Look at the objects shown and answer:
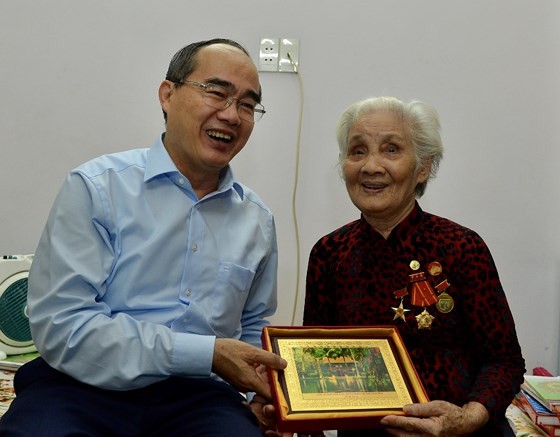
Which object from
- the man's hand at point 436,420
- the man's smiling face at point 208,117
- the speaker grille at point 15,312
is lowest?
the speaker grille at point 15,312

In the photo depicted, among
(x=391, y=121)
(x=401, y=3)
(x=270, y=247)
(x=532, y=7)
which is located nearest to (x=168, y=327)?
(x=270, y=247)

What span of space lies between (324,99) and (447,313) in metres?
1.18

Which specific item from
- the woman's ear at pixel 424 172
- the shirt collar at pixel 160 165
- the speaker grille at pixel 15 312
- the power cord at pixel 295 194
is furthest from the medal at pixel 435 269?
the speaker grille at pixel 15 312

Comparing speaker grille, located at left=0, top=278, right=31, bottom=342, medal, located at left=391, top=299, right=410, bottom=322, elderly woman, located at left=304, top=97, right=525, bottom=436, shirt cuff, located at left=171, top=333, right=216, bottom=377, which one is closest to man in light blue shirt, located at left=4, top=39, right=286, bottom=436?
shirt cuff, located at left=171, top=333, right=216, bottom=377

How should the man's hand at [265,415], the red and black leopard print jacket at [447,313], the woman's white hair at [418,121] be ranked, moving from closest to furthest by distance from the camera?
the man's hand at [265,415] < the red and black leopard print jacket at [447,313] < the woman's white hair at [418,121]

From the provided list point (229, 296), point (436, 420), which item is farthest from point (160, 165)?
point (436, 420)

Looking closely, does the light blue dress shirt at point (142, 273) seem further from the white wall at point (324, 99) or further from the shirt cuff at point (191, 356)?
the white wall at point (324, 99)

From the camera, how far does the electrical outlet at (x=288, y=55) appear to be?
2.24m

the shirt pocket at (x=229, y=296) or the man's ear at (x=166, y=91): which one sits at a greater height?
the man's ear at (x=166, y=91)

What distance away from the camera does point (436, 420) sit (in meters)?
1.13

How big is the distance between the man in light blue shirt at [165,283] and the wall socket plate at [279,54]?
2.52ft

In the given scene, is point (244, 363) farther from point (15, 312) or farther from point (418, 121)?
point (15, 312)

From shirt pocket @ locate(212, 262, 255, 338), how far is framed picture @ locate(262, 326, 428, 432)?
0.18 meters

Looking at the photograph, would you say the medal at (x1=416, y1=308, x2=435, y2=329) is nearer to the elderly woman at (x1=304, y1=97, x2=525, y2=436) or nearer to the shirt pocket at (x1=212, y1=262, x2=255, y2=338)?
the elderly woman at (x1=304, y1=97, x2=525, y2=436)
